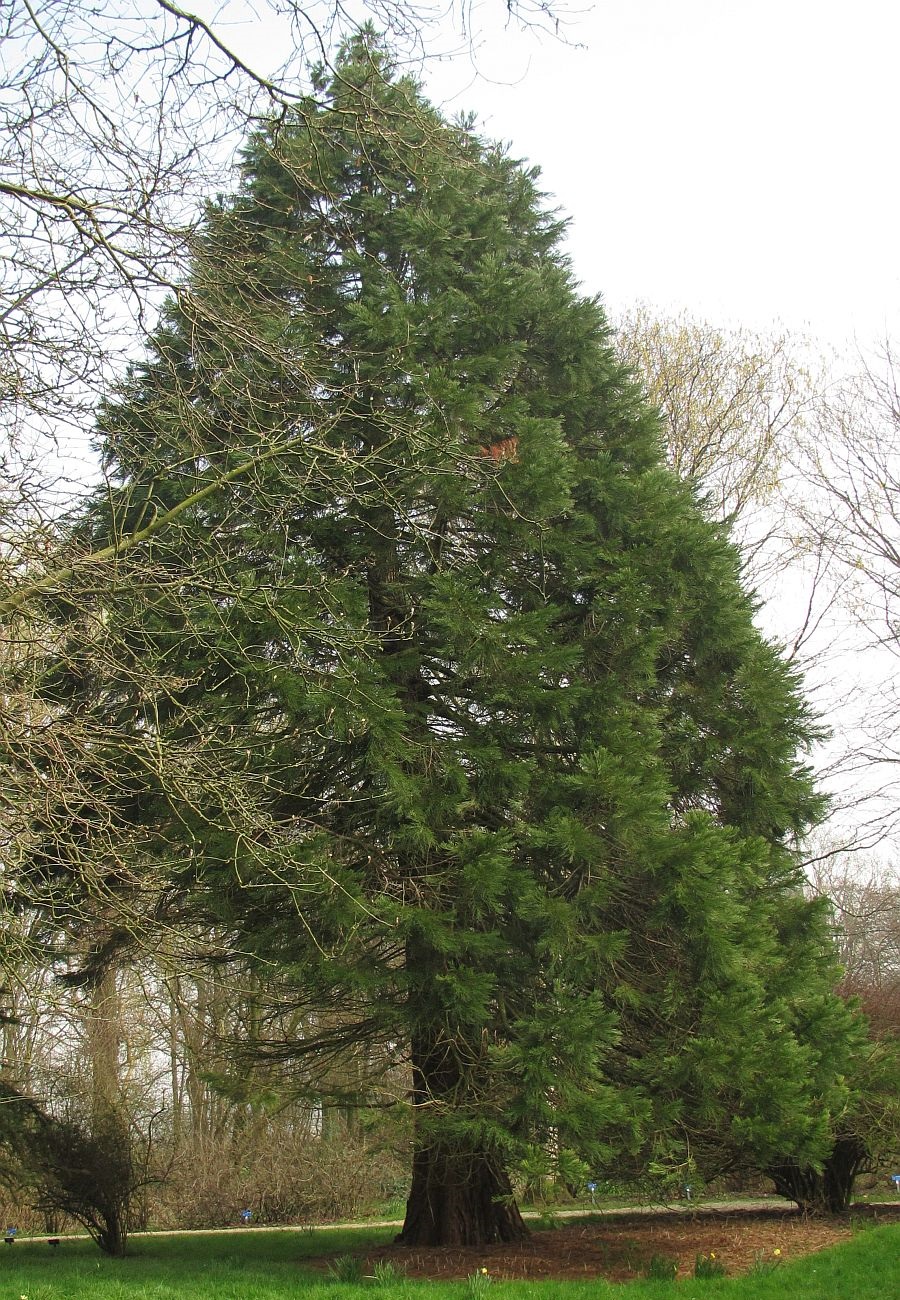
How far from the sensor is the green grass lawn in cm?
657

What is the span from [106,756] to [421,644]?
127 inches

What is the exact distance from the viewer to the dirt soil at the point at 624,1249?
7.63 m

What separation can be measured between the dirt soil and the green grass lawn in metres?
0.45

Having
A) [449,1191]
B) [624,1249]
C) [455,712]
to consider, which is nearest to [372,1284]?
[449,1191]

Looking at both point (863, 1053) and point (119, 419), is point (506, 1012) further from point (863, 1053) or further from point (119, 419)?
point (119, 419)

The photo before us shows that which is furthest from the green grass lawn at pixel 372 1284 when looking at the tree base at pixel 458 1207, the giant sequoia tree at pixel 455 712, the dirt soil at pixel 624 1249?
the tree base at pixel 458 1207

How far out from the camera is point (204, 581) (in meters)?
5.68

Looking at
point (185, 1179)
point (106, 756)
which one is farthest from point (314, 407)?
point (185, 1179)

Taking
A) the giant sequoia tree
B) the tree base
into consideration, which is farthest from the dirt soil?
the giant sequoia tree

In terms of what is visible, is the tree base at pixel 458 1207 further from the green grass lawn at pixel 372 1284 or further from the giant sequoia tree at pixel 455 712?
the green grass lawn at pixel 372 1284

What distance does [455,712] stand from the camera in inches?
352

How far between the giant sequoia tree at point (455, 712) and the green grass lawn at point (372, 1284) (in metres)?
0.80

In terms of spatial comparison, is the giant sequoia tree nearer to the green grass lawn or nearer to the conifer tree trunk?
the conifer tree trunk

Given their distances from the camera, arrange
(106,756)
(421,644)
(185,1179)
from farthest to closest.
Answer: (185,1179) → (421,644) → (106,756)
